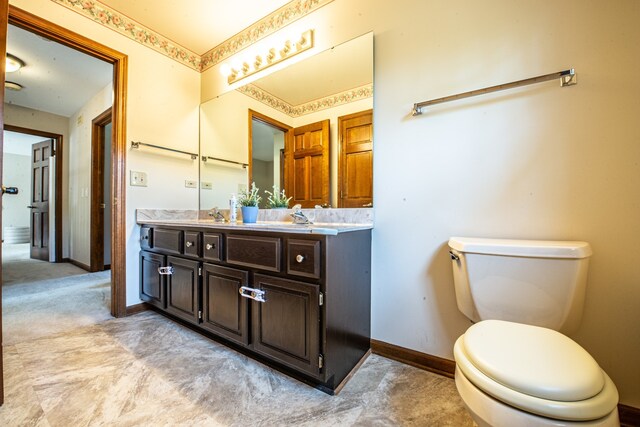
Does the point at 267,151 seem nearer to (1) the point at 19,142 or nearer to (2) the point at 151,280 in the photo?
(2) the point at 151,280

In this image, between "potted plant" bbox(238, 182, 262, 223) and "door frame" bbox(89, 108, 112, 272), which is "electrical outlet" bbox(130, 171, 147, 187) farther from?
"door frame" bbox(89, 108, 112, 272)

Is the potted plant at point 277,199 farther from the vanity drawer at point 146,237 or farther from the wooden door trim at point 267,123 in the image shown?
the vanity drawer at point 146,237

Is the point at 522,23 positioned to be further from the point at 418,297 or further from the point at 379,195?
the point at 418,297

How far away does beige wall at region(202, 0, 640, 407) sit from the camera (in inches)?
39.9

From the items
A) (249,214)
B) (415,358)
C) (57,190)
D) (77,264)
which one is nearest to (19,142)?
(57,190)

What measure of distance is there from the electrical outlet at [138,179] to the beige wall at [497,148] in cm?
106

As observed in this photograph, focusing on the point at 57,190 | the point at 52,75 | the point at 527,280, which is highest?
the point at 52,75

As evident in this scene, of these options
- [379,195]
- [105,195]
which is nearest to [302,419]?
[379,195]

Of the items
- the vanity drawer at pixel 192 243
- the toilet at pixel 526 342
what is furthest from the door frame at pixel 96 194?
the toilet at pixel 526 342

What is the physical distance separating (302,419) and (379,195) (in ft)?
3.65

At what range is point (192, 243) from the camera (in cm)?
168

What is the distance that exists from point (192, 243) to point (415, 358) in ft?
4.82

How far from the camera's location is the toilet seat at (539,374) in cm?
59

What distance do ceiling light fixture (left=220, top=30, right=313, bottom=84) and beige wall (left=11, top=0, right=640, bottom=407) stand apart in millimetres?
103
